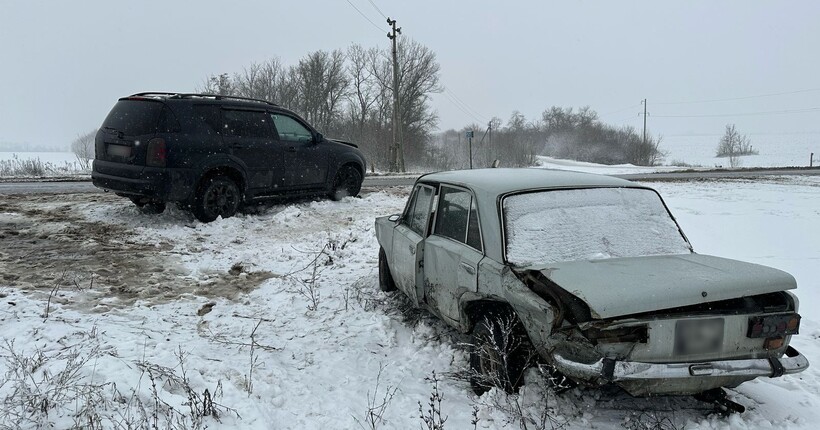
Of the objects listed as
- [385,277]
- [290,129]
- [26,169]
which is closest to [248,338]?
[385,277]

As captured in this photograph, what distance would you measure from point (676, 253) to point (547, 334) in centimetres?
145

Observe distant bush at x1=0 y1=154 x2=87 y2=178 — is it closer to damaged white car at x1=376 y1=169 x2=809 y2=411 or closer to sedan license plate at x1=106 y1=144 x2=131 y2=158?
sedan license plate at x1=106 y1=144 x2=131 y2=158

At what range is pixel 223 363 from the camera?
3.76 meters

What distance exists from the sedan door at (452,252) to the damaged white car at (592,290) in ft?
0.04

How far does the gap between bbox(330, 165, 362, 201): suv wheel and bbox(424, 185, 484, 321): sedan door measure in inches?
230

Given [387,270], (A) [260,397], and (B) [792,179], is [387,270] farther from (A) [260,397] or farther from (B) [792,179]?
(B) [792,179]

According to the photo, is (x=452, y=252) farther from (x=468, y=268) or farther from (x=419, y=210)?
(x=419, y=210)

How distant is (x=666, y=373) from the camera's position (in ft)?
9.01

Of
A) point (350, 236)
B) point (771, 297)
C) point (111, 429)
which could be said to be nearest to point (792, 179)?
point (350, 236)

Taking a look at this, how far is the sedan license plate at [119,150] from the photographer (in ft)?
24.5

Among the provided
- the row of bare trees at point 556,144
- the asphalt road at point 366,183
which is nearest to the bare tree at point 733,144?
the row of bare trees at point 556,144

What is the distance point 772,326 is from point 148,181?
724 cm

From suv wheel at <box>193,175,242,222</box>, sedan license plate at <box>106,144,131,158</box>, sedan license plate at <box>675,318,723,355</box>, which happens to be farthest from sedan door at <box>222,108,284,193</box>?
sedan license plate at <box>675,318,723,355</box>

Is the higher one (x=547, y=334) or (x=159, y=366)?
(x=547, y=334)
